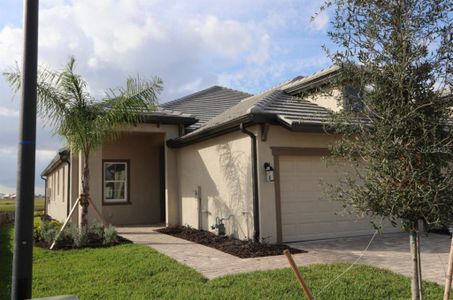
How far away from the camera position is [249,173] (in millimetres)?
11211

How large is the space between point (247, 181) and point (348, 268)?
4.21 metres

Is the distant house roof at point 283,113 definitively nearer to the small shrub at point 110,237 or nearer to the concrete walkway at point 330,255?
the concrete walkway at point 330,255

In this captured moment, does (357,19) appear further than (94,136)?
No

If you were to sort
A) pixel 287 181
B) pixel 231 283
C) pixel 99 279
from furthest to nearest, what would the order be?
1. pixel 287 181
2. pixel 99 279
3. pixel 231 283

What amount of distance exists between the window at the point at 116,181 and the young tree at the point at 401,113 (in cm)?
1468

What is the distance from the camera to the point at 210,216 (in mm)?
13398

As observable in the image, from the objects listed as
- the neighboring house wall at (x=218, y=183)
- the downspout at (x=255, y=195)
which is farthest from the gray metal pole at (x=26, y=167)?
the neighboring house wall at (x=218, y=183)

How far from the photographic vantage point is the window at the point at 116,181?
58.8 ft

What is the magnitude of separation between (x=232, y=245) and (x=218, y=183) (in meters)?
2.72

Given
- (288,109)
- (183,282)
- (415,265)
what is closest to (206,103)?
(288,109)

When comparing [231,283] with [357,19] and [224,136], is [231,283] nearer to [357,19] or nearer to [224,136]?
[357,19]

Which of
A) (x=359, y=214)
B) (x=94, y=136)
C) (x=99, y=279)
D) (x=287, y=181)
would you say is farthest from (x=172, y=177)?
(x=359, y=214)

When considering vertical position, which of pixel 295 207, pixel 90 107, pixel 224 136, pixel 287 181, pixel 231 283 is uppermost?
pixel 90 107

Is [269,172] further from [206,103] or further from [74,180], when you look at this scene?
[206,103]
